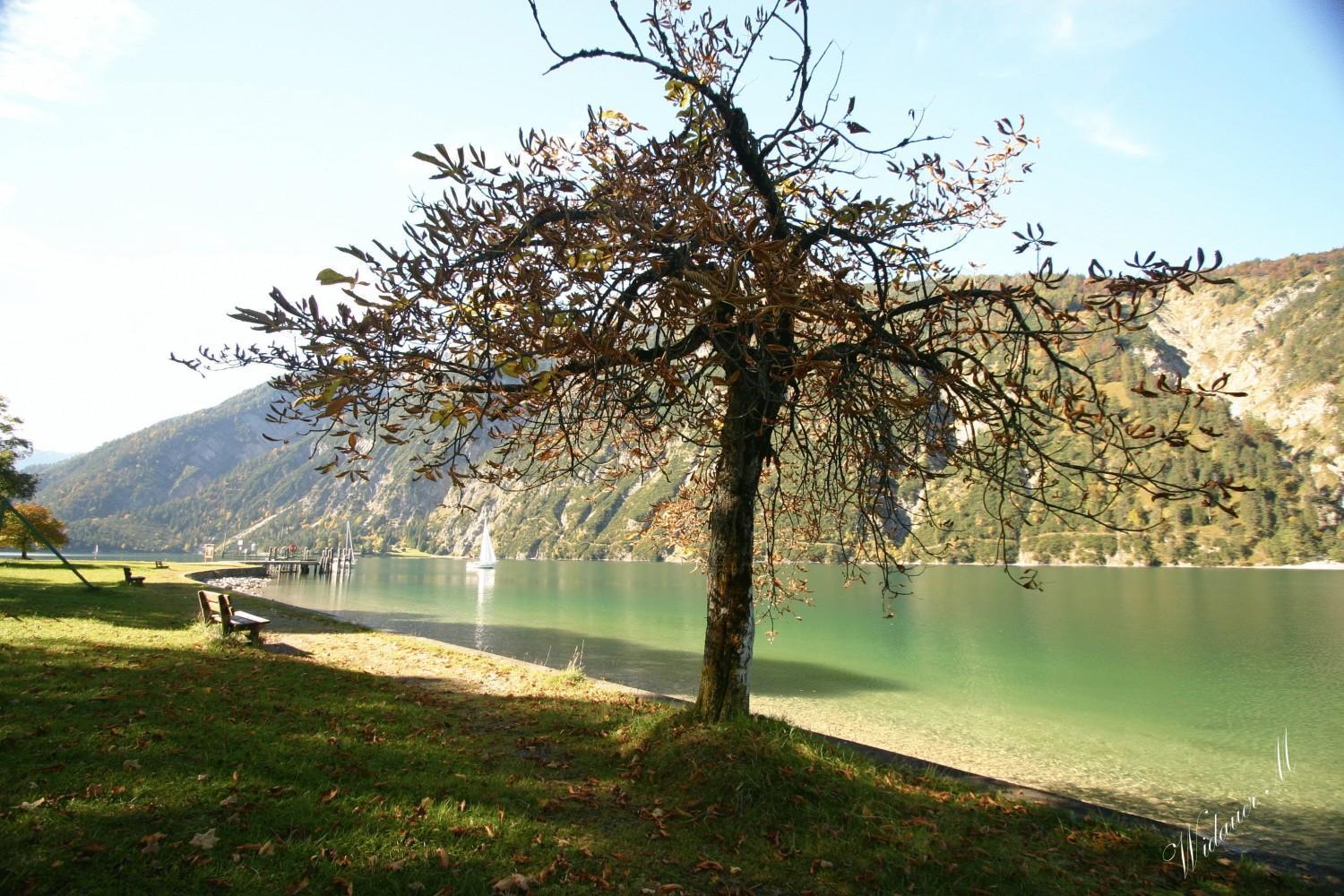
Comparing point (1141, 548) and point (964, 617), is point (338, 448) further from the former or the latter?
point (1141, 548)

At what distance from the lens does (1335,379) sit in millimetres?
155500

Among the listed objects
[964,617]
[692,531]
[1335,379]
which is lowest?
[964,617]

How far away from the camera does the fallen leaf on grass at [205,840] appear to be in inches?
149

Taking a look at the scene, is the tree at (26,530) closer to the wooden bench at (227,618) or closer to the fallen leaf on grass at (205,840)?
the wooden bench at (227,618)

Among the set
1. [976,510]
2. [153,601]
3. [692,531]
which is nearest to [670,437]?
[692,531]

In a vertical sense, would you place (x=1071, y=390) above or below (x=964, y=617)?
above

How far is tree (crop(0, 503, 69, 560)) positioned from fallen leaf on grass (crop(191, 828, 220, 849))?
45.6m

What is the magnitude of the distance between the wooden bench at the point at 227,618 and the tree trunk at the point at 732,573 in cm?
925

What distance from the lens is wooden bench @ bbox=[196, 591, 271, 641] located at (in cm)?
1194

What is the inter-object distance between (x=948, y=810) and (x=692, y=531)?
176 inches

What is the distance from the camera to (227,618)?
12.0m

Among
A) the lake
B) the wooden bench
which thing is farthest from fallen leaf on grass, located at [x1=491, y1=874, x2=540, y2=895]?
the wooden bench

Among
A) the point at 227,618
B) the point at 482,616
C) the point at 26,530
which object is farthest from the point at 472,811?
the point at 26,530

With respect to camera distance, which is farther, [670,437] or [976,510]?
[976,510]
